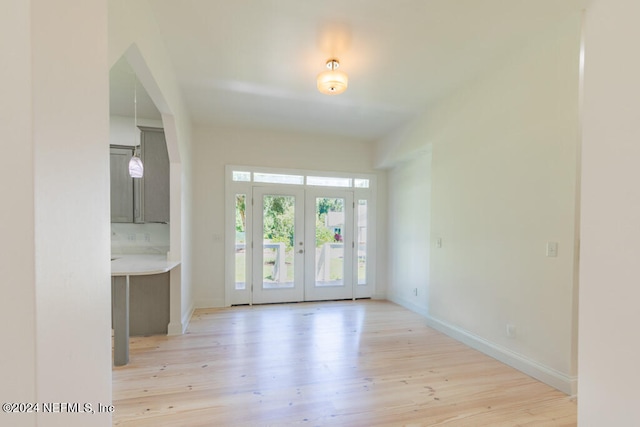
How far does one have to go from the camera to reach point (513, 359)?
2748 millimetres

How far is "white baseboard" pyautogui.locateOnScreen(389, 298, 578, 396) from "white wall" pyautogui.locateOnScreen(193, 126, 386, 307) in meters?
3.22

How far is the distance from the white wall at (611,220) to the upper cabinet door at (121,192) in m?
4.53

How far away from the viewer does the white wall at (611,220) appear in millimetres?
737

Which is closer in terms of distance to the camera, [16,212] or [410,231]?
[16,212]

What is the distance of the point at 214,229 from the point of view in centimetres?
464

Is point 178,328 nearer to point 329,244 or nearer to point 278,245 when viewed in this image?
point 278,245

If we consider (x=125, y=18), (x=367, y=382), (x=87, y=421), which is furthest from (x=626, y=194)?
(x=125, y=18)

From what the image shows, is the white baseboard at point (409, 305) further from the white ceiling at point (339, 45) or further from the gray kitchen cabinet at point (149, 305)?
the gray kitchen cabinet at point (149, 305)

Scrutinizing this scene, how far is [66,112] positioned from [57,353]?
0.50 meters

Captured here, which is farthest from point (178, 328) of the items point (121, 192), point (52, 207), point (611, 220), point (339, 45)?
point (611, 220)

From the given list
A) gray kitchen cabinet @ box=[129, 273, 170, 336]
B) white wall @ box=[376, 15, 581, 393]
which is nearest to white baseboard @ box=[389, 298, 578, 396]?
white wall @ box=[376, 15, 581, 393]

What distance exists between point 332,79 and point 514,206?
84.9 inches

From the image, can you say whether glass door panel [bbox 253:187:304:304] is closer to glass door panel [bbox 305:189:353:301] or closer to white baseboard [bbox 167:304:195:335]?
glass door panel [bbox 305:189:353:301]

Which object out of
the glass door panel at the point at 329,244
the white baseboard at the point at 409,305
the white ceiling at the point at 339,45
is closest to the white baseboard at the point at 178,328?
the glass door panel at the point at 329,244
